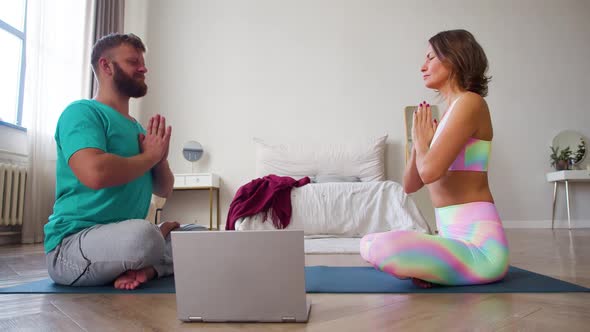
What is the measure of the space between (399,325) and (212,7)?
5219 mm

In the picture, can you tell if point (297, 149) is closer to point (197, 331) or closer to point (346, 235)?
point (346, 235)

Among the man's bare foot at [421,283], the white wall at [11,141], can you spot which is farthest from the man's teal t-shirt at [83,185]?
the white wall at [11,141]

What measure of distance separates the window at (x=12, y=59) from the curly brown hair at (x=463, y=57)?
3.47m

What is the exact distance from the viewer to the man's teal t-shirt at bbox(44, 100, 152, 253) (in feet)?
4.19

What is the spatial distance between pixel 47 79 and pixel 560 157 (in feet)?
18.1

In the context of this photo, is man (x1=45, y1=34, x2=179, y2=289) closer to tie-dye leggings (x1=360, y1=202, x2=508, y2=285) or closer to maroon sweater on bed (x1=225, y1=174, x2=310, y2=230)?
tie-dye leggings (x1=360, y1=202, x2=508, y2=285)

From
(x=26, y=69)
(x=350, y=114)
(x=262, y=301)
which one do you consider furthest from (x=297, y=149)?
(x=262, y=301)

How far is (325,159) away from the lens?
186 inches

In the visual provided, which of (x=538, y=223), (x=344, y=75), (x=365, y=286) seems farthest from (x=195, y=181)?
(x=538, y=223)

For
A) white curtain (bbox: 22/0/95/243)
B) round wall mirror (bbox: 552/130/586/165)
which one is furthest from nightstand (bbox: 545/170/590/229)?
white curtain (bbox: 22/0/95/243)

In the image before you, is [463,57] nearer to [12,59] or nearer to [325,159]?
[325,159]

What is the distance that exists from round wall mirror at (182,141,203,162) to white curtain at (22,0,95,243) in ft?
4.28

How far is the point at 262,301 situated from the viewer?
0.87 meters

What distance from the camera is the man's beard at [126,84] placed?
1.48 metres
